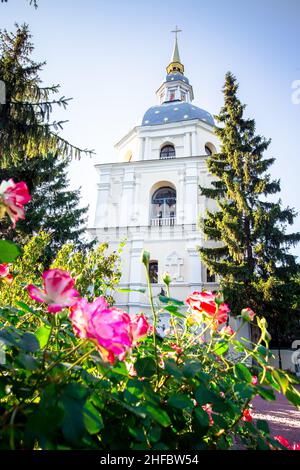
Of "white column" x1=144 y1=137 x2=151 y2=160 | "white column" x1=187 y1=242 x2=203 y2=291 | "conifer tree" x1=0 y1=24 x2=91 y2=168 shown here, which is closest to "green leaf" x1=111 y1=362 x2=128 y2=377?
"conifer tree" x1=0 y1=24 x2=91 y2=168

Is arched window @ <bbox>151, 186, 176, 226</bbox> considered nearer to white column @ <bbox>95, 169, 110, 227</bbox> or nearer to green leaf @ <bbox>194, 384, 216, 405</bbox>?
white column @ <bbox>95, 169, 110, 227</bbox>

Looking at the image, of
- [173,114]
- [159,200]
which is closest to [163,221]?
[159,200]

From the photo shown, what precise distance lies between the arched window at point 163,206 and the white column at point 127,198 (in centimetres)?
158

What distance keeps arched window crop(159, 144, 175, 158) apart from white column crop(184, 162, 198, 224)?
108 inches

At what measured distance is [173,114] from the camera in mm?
22328

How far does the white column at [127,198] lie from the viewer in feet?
59.8

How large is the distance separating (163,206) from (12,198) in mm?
18363

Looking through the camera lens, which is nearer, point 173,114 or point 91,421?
point 91,421

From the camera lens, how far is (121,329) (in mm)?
703

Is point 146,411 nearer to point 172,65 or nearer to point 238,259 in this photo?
point 238,259

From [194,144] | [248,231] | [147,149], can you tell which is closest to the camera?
[248,231]

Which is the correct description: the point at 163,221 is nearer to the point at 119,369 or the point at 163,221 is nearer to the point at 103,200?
the point at 103,200

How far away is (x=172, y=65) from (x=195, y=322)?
3789cm

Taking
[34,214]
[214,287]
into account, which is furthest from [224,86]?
[34,214]
